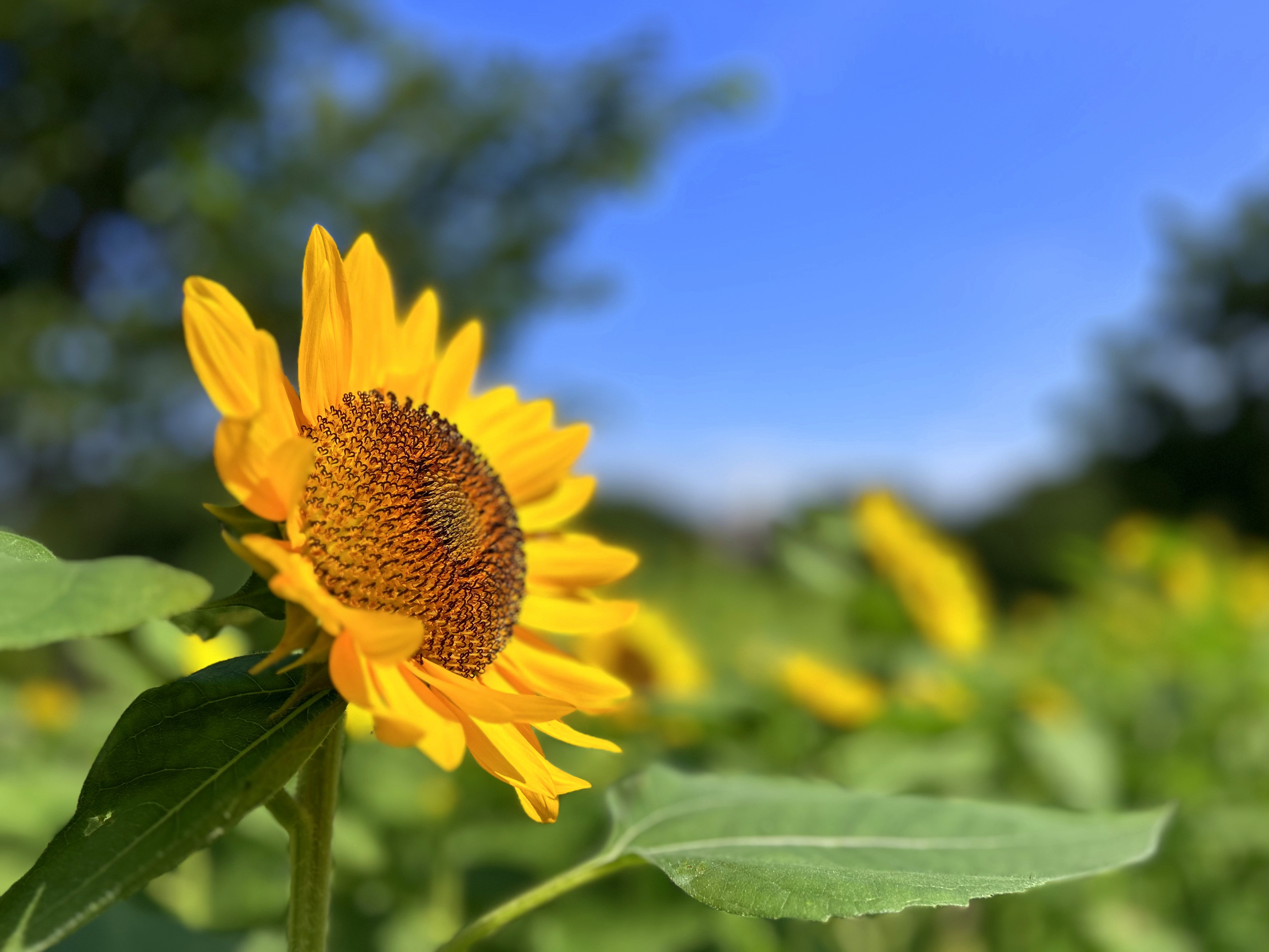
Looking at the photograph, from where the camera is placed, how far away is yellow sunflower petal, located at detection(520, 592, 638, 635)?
2.87ft

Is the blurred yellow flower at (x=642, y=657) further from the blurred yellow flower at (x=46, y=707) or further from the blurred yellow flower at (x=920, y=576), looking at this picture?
the blurred yellow flower at (x=46, y=707)

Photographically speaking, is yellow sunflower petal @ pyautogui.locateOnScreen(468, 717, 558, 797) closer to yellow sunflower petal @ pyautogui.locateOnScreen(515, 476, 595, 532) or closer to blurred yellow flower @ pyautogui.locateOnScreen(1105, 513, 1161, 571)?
yellow sunflower petal @ pyautogui.locateOnScreen(515, 476, 595, 532)

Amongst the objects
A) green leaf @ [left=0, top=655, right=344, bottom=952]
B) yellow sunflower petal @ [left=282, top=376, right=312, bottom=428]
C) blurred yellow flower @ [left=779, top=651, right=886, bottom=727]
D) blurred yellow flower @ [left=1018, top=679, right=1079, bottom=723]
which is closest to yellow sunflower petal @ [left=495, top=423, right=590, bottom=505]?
yellow sunflower petal @ [left=282, top=376, right=312, bottom=428]

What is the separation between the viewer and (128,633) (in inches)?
33.4

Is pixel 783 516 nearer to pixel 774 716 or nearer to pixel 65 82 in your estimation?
pixel 774 716

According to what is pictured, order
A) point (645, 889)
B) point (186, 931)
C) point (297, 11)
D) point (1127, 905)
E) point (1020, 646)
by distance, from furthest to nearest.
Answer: point (297, 11) < point (1020, 646) < point (1127, 905) < point (645, 889) < point (186, 931)

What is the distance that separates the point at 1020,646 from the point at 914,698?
2.37 meters

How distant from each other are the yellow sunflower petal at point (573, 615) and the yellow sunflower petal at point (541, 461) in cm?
10

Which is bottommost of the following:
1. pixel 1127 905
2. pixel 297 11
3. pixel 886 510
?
pixel 1127 905

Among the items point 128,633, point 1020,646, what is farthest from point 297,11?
point 128,633

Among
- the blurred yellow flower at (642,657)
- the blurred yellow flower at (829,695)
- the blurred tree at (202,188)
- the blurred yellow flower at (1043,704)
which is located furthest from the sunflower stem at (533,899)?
the blurred tree at (202,188)

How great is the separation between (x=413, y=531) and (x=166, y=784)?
0.82 feet

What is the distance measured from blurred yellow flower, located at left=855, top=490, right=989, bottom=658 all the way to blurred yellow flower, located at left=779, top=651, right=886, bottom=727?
33 cm

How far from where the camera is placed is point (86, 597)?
1.64ft
